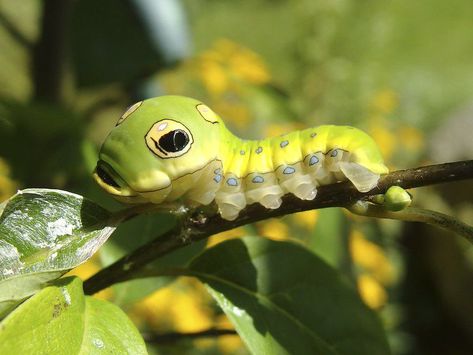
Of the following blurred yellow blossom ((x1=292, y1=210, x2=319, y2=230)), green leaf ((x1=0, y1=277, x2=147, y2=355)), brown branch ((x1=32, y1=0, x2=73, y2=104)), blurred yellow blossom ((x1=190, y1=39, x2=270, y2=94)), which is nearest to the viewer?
green leaf ((x1=0, y1=277, x2=147, y2=355))

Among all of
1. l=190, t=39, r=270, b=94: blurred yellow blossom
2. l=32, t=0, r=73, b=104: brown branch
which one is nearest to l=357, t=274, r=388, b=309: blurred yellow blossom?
l=190, t=39, r=270, b=94: blurred yellow blossom

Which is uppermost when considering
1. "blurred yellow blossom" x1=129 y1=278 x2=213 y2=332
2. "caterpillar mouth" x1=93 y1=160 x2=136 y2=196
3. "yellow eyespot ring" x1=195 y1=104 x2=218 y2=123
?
"blurred yellow blossom" x1=129 y1=278 x2=213 y2=332

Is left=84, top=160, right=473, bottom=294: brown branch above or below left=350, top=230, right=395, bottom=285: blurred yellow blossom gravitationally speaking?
below

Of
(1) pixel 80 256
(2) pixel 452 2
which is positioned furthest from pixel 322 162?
(2) pixel 452 2

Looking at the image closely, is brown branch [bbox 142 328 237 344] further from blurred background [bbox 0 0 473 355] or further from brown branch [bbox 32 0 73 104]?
brown branch [bbox 32 0 73 104]

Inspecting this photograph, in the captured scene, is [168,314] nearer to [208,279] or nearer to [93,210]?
[208,279]

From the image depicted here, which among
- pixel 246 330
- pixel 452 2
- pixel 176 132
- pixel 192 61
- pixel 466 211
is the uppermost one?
pixel 452 2

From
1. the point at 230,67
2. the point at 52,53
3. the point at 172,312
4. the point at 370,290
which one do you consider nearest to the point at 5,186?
the point at 52,53
